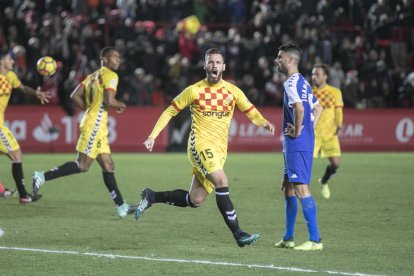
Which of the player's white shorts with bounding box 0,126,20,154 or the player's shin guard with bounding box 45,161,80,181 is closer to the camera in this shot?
the player's shin guard with bounding box 45,161,80,181

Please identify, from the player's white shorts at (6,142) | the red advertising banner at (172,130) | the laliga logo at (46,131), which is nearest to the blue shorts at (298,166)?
the player's white shorts at (6,142)

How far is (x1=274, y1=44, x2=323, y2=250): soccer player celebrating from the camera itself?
9109mm

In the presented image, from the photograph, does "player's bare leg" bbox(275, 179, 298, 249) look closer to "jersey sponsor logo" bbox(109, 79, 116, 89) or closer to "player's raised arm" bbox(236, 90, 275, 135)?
"player's raised arm" bbox(236, 90, 275, 135)

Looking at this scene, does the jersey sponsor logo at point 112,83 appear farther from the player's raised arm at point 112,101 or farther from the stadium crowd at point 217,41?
the stadium crowd at point 217,41

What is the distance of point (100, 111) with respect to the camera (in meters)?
12.2

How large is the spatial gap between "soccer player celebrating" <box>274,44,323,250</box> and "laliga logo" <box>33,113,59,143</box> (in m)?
15.4

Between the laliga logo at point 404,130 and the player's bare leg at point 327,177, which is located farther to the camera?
the laliga logo at point 404,130

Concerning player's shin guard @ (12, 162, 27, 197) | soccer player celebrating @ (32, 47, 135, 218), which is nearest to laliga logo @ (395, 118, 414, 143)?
player's shin guard @ (12, 162, 27, 197)

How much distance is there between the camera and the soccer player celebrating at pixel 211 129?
9141 mm

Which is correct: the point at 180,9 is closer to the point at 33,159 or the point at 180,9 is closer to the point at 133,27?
the point at 133,27

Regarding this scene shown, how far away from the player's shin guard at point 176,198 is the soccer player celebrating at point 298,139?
1.11 meters

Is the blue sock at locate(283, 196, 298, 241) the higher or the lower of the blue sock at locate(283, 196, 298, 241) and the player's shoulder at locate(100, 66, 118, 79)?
the lower

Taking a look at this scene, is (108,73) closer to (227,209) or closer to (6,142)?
(6,142)

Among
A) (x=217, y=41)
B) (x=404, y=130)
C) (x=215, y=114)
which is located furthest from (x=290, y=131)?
(x=217, y=41)
